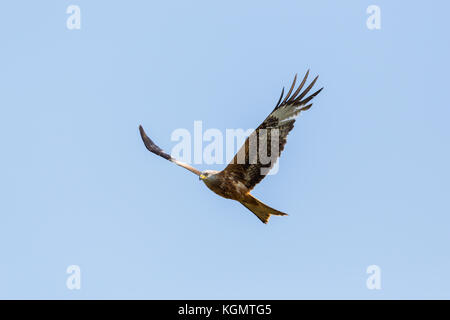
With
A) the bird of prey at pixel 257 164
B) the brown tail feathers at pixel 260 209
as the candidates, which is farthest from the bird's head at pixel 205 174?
the brown tail feathers at pixel 260 209

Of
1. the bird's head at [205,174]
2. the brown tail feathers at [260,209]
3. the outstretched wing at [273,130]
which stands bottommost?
the brown tail feathers at [260,209]

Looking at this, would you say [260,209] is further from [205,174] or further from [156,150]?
[156,150]

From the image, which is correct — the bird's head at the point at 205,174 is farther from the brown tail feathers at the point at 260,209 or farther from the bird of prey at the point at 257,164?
the brown tail feathers at the point at 260,209

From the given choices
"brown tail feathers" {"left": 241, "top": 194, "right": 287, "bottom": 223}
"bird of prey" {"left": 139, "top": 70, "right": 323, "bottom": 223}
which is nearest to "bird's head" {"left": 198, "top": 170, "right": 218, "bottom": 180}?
"bird of prey" {"left": 139, "top": 70, "right": 323, "bottom": 223}

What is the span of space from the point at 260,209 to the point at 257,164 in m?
0.77

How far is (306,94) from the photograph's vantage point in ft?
32.4

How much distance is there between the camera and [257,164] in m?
10.3

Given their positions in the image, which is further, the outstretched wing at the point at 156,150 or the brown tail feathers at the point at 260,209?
the outstretched wing at the point at 156,150

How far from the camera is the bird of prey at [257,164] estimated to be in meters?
9.95
